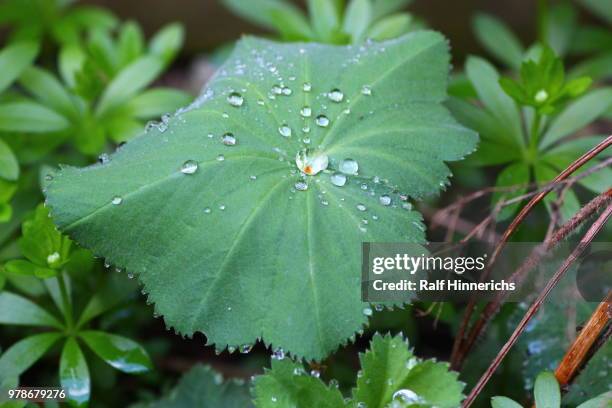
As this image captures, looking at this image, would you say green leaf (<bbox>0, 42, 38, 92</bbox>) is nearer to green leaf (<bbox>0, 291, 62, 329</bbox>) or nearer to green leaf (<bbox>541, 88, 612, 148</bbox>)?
green leaf (<bbox>0, 291, 62, 329</bbox>)

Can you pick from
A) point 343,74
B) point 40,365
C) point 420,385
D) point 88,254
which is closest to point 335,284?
point 420,385

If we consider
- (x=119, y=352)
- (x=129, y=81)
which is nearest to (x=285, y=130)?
(x=119, y=352)

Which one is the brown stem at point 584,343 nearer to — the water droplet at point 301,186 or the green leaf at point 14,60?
the water droplet at point 301,186

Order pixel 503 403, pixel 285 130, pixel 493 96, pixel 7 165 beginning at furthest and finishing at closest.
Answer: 1. pixel 493 96
2. pixel 7 165
3. pixel 285 130
4. pixel 503 403

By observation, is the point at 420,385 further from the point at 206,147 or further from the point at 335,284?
the point at 206,147

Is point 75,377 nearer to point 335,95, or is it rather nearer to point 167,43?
point 335,95

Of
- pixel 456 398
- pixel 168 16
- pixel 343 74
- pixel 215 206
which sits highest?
pixel 168 16

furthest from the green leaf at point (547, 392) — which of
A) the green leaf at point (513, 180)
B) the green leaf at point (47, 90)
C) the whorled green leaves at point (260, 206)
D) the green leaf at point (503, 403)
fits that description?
the green leaf at point (47, 90)
